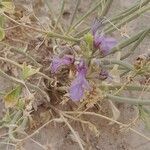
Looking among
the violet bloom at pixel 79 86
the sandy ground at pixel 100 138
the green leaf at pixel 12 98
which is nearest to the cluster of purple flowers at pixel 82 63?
the violet bloom at pixel 79 86

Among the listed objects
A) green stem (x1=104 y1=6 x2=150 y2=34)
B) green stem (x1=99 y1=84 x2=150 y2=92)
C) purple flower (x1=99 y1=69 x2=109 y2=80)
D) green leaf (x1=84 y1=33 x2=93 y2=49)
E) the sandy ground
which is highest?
green leaf (x1=84 y1=33 x2=93 y2=49)

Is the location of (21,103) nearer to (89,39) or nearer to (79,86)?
(79,86)

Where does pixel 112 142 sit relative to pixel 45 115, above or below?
below

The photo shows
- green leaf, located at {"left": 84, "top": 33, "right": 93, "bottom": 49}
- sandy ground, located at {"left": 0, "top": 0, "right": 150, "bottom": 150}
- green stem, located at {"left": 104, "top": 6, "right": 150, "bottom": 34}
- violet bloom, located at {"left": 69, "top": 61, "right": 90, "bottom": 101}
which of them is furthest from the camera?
sandy ground, located at {"left": 0, "top": 0, "right": 150, "bottom": 150}

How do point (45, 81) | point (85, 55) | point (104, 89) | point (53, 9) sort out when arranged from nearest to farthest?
1. point (85, 55)
2. point (104, 89)
3. point (45, 81)
4. point (53, 9)

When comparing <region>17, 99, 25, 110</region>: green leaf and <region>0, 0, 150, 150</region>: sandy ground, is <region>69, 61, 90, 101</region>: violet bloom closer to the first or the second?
<region>17, 99, 25, 110</region>: green leaf

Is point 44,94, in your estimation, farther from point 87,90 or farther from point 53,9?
point 53,9

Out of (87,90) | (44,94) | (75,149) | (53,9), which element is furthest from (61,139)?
(53,9)

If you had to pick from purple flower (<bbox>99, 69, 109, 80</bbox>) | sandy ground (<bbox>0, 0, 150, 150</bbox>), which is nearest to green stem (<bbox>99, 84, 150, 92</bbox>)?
purple flower (<bbox>99, 69, 109, 80</bbox>)

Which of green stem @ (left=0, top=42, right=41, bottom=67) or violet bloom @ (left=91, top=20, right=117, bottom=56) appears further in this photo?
green stem @ (left=0, top=42, right=41, bottom=67)

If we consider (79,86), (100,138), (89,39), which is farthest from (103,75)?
(100,138)

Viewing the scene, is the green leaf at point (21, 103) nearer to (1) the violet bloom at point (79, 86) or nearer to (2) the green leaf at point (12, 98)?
(2) the green leaf at point (12, 98)
